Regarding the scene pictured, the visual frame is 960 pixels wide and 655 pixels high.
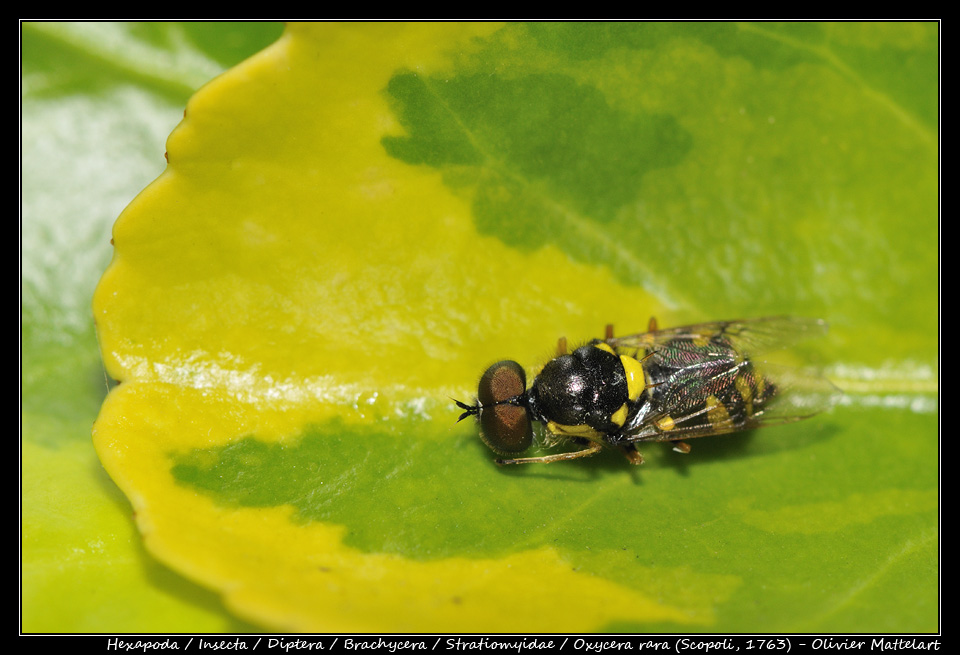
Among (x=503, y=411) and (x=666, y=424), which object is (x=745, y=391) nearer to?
(x=666, y=424)

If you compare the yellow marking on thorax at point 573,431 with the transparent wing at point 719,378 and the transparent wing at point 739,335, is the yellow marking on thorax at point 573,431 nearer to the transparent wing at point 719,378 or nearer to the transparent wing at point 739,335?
the transparent wing at point 719,378

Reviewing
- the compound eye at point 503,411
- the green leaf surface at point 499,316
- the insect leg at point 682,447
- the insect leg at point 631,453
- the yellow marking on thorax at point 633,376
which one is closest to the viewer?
the green leaf surface at point 499,316

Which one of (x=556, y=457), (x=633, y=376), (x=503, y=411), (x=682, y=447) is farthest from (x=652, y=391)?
(x=503, y=411)

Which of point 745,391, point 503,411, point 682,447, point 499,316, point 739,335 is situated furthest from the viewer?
point 739,335

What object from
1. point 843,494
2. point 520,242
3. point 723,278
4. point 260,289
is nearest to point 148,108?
point 260,289

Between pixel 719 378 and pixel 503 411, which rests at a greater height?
pixel 503 411

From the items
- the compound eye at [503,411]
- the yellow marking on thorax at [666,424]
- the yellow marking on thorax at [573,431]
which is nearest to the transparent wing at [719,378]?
the yellow marking on thorax at [666,424]
